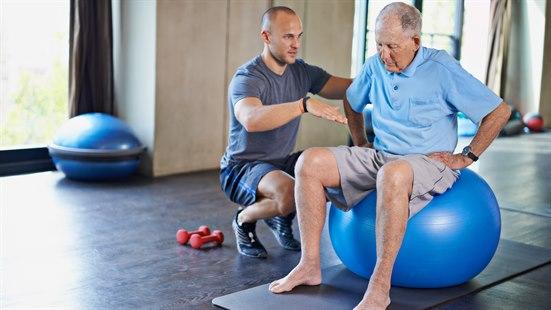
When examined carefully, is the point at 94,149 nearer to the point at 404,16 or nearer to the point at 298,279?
the point at 298,279

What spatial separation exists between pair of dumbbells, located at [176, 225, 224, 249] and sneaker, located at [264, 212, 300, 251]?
0.83 ft

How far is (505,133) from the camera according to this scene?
828cm

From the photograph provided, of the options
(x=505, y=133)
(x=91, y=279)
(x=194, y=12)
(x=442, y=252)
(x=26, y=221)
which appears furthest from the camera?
(x=505, y=133)

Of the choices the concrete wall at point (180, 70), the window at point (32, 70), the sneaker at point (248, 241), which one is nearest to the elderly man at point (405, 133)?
the sneaker at point (248, 241)

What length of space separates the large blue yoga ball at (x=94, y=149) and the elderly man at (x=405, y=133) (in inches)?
89.6

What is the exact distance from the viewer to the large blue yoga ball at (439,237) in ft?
8.96

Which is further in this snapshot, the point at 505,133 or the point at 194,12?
the point at 505,133

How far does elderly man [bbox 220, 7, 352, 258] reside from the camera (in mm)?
3189

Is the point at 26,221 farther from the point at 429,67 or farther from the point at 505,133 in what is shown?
the point at 505,133

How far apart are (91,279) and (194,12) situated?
8.65 feet

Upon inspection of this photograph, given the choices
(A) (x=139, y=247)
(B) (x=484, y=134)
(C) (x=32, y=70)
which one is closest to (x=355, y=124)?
(B) (x=484, y=134)

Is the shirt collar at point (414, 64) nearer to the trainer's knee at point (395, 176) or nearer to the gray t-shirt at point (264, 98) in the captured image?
the trainer's knee at point (395, 176)

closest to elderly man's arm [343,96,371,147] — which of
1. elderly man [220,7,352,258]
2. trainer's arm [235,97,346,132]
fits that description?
elderly man [220,7,352,258]

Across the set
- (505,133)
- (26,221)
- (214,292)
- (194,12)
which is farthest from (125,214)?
(505,133)
